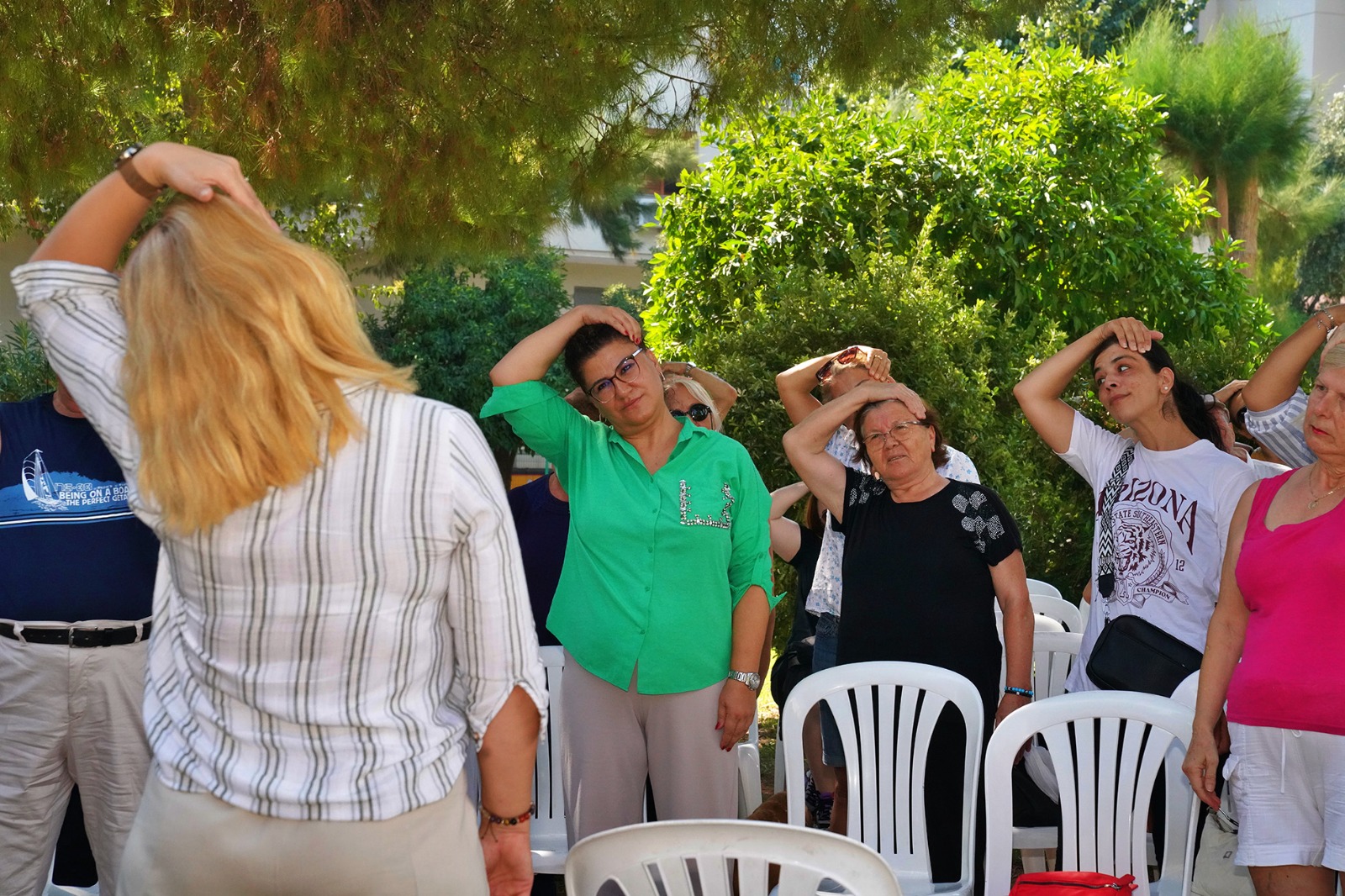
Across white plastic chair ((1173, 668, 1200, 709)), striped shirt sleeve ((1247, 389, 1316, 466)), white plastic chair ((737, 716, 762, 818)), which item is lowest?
white plastic chair ((737, 716, 762, 818))

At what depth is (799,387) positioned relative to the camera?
15.0ft

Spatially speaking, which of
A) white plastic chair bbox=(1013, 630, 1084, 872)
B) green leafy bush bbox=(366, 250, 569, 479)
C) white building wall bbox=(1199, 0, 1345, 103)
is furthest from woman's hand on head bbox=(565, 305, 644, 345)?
white building wall bbox=(1199, 0, 1345, 103)

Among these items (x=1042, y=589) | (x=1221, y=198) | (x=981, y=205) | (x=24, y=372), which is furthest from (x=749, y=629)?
(x=1221, y=198)

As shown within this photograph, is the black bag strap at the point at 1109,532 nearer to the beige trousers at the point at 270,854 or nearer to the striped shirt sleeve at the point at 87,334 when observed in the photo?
the beige trousers at the point at 270,854

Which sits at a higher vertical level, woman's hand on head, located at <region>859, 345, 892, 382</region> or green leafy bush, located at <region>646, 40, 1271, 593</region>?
green leafy bush, located at <region>646, 40, 1271, 593</region>

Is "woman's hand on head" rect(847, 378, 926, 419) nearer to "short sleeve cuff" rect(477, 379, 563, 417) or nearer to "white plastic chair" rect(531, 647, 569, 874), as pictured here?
"short sleeve cuff" rect(477, 379, 563, 417)

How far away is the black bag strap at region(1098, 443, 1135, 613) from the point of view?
11.9 ft

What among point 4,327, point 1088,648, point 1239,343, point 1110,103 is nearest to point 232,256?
point 1088,648

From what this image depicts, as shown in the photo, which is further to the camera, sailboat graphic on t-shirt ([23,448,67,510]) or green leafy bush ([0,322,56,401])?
green leafy bush ([0,322,56,401])

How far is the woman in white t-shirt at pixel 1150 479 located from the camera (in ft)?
11.4

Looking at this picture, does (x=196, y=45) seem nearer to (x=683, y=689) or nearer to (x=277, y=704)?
(x=683, y=689)

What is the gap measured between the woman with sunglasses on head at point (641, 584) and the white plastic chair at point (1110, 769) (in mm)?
721

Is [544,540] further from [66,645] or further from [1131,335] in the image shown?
[1131,335]

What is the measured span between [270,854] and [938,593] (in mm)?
2181
